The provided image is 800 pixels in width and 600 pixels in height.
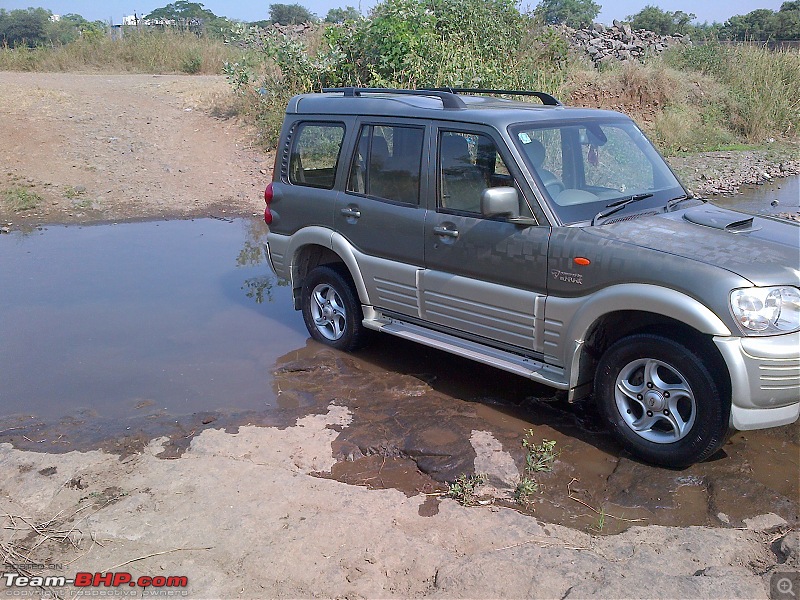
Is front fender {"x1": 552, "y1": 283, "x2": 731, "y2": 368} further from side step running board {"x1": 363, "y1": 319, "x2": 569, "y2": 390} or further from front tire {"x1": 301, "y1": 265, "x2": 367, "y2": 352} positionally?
front tire {"x1": 301, "y1": 265, "x2": 367, "y2": 352}

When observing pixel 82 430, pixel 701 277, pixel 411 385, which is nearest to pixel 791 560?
pixel 701 277

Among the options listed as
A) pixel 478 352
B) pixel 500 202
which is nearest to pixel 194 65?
pixel 478 352

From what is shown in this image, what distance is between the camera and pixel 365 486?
4.33m

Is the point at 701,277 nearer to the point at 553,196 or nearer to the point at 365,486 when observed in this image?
the point at 553,196

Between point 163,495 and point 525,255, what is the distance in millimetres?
2527

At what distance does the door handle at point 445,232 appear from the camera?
5186 millimetres

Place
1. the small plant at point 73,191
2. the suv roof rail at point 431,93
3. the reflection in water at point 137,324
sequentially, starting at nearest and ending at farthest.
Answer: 1. the suv roof rail at point 431,93
2. the reflection in water at point 137,324
3. the small plant at point 73,191

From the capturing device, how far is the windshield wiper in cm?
473

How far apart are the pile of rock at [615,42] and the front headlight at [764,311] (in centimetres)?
1900

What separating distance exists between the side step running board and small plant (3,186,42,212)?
8.09m

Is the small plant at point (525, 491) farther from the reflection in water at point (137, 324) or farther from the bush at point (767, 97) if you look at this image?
the bush at point (767, 97)
